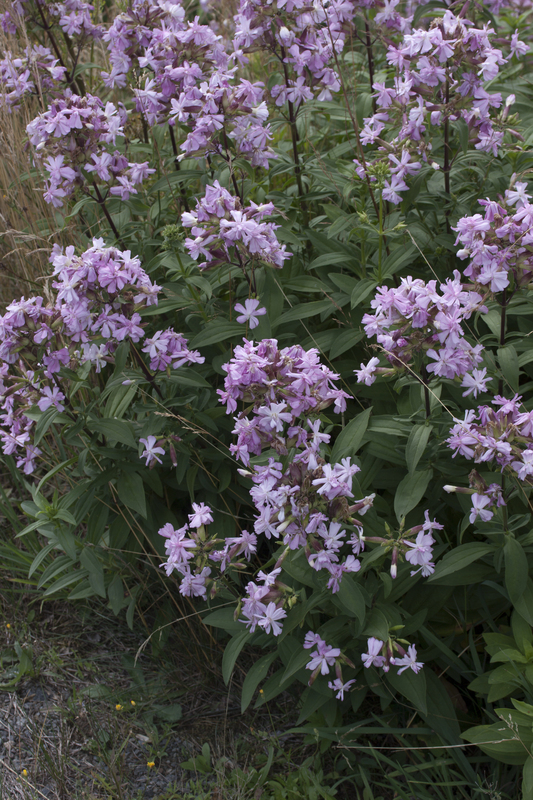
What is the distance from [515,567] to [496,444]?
0.43 meters

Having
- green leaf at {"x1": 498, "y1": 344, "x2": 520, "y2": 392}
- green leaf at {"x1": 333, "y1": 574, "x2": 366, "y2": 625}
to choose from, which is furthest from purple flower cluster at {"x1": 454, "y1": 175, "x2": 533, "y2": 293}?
green leaf at {"x1": 333, "y1": 574, "x2": 366, "y2": 625}

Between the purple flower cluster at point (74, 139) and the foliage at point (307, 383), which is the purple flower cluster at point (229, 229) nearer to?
the foliage at point (307, 383)

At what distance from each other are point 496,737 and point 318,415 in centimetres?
107

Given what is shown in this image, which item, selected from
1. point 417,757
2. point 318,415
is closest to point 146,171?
point 318,415

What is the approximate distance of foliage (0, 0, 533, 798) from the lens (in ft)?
6.15

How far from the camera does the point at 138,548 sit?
2.79 metres

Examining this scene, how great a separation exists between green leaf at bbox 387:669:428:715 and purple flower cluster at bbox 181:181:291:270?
4.59 feet

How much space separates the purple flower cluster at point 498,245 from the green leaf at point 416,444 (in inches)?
18.2

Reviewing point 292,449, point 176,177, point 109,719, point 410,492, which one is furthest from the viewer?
point 176,177

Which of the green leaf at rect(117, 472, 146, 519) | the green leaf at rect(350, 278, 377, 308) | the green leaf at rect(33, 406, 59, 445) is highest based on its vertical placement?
the green leaf at rect(33, 406, 59, 445)

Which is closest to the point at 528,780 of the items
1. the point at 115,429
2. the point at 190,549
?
the point at 190,549

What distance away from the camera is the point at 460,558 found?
202 centimetres

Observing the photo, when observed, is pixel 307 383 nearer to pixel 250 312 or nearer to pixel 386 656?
pixel 250 312

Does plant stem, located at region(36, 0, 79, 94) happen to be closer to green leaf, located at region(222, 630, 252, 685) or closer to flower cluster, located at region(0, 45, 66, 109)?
flower cluster, located at region(0, 45, 66, 109)
